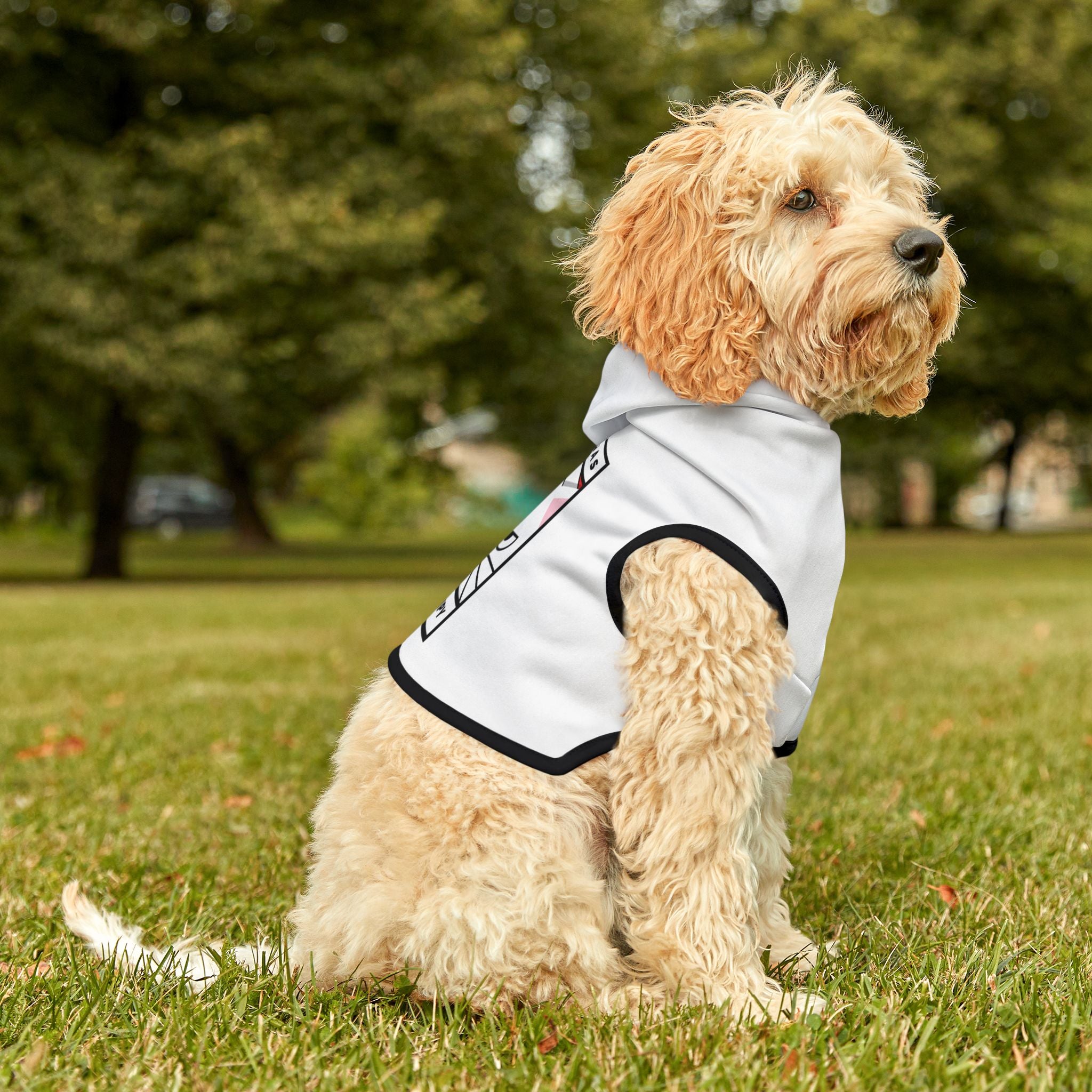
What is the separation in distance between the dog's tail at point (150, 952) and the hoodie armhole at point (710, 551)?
4.40 feet

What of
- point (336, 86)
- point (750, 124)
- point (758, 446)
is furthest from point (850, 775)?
point (336, 86)

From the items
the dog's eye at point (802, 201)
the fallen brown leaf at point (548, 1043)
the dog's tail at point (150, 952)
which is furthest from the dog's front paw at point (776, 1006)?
the dog's eye at point (802, 201)

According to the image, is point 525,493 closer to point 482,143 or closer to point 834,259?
point 482,143

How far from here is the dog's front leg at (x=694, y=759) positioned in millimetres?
2660

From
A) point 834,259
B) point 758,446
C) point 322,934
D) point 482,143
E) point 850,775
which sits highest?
point 482,143

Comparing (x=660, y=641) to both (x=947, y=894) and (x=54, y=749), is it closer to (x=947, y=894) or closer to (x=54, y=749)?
(x=947, y=894)

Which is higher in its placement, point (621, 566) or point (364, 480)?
point (621, 566)

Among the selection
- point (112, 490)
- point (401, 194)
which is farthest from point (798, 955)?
point (112, 490)

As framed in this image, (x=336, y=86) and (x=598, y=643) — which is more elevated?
(x=336, y=86)

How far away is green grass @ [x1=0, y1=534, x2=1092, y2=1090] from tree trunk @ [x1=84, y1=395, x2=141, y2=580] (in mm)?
10085

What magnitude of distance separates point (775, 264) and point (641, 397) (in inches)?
17.9

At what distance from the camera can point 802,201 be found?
2828mm

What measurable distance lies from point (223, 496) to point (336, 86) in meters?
37.2

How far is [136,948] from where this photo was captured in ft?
10.1
